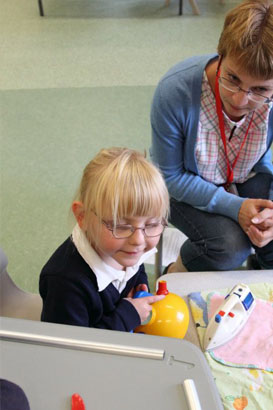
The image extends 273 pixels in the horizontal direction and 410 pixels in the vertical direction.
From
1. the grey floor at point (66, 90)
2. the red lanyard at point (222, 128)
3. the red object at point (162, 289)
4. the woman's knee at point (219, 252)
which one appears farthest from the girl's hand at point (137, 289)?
the grey floor at point (66, 90)

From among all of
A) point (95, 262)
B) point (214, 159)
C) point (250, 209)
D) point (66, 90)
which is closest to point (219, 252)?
point (250, 209)

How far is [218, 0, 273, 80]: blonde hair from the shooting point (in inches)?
38.2

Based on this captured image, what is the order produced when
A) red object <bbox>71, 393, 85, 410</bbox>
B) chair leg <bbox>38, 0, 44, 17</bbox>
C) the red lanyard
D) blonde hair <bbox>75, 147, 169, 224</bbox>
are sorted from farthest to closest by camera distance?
chair leg <bbox>38, 0, 44, 17</bbox>
the red lanyard
blonde hair <bbox>75, 147, 169, 224</bbox>
red object <bbox>71, 393, 85, 410</bbox>

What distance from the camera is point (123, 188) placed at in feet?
2.67

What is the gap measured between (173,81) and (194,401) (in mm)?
867

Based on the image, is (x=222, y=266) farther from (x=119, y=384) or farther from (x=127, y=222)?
(x=119, y=384)

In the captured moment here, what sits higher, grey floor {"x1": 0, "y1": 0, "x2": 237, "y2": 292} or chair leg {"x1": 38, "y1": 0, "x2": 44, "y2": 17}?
chair leg {"x1": 38, "y1": 0, "x2": 44, "y2": 17}

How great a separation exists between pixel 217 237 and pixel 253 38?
1.76ft

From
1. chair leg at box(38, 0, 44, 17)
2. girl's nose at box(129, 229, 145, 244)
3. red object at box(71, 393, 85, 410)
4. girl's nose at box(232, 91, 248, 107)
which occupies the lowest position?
chair leg at box(38, 0, 44, 17)

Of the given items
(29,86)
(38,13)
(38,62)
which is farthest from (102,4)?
(29,86)

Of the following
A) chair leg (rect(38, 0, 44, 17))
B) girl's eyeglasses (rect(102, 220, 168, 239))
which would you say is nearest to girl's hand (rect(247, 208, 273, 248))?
girl's eyeglasses (rect(102, 220, 168, 239))

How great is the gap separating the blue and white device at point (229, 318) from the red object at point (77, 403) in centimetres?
48

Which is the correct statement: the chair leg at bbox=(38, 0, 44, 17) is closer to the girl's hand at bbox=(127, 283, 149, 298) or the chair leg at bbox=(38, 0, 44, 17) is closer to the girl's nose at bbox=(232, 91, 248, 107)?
the girl's nose at bbox=(232, 91, 248, 107)

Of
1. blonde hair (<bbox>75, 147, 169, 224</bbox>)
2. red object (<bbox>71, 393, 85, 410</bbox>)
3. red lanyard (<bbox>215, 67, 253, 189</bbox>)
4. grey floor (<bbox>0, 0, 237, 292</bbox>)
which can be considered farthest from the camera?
grey floor (<bbox>0, 0, 237, 292</bbox>)
